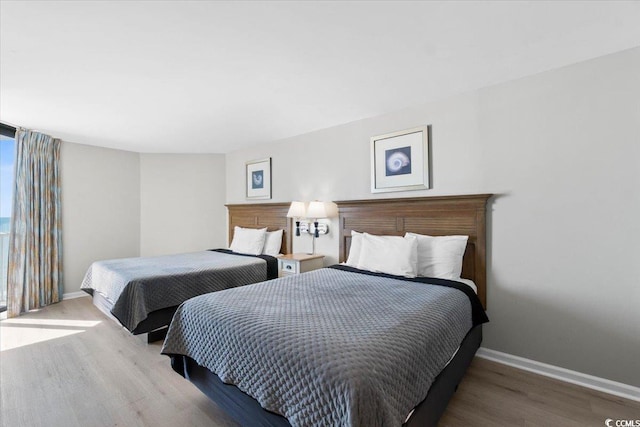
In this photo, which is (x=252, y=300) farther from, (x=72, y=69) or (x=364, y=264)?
(x=72, y=69)

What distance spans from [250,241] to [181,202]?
193 cm

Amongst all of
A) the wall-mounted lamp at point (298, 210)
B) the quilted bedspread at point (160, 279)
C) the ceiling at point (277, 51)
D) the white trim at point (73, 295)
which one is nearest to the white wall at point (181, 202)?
the white trim at point (73, 295)

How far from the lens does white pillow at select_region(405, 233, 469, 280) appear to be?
2.48 m

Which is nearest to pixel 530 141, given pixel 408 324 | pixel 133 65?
pixel 408 324

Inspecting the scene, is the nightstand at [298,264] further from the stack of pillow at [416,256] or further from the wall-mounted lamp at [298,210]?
the stack of pillow at [416,256]

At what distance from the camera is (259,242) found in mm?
4152

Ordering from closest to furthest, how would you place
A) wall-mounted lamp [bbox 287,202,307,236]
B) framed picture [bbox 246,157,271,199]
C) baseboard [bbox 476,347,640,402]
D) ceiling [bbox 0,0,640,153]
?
ceiling [bbox 0,0,640,153]
baseboard [bbox 476,347,640,402]
wall-mounted lamp [bbox 287,202,307,236]
framed picture [bbox 246,157,271,199]

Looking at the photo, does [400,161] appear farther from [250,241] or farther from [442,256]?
[250,241]

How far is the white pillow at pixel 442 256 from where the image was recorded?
248 cm

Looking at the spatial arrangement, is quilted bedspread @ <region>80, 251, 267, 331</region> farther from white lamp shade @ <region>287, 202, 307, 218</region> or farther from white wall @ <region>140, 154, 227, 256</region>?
white wall @ <region>140, 154, 227, 256</region>

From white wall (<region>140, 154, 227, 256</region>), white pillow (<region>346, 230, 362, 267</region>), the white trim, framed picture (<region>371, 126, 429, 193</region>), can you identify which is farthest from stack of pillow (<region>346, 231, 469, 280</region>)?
the white trim

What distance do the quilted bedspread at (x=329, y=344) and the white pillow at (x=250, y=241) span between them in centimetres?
202

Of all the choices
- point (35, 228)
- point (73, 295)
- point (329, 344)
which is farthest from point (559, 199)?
point (73, 295)

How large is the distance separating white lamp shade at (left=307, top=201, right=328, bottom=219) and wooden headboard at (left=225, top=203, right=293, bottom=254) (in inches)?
27.0
